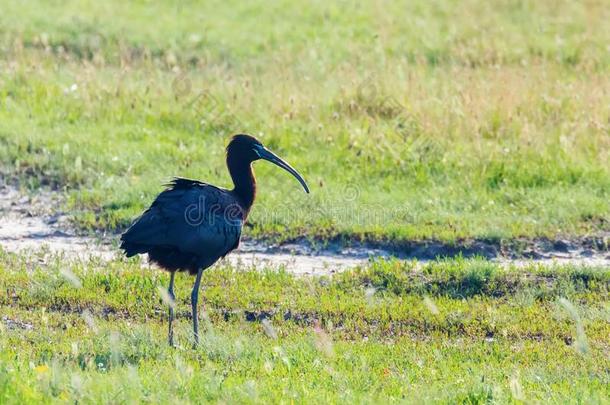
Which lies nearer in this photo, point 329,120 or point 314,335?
point 314,335

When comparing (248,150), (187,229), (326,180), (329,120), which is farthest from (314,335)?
(329,120)

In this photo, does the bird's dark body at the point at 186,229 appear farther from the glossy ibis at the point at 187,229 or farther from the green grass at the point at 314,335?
the green grass at the point at 314,335

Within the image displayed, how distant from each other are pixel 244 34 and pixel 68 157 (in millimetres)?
6805

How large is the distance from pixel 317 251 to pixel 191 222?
9.09 feet

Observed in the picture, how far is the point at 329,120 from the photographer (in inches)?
543

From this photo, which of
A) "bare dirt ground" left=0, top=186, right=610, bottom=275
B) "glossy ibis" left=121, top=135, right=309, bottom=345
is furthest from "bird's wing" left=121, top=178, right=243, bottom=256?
"bare dirt ground" left=0, top=186, right=610, bottom=275

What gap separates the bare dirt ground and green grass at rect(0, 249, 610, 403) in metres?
0.46

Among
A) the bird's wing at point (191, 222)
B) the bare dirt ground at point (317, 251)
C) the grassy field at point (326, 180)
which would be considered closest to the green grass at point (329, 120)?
the grassy field at point (326, 180)

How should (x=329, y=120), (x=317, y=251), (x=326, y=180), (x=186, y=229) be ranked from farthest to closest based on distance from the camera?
1. (x=329, y=120)
2. (x=326, y=180)
3. (x=317, y=251)
4. (x=186, y=229)

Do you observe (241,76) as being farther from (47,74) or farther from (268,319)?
(268,319)

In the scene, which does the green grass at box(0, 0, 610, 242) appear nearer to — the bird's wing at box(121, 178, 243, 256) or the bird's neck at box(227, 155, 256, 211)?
the bird's neck at box(227, 155, 256, 211)

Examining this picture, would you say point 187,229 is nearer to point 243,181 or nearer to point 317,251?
point 243,181

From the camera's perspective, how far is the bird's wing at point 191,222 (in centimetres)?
797

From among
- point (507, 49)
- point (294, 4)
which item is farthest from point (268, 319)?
point (294, 4)
